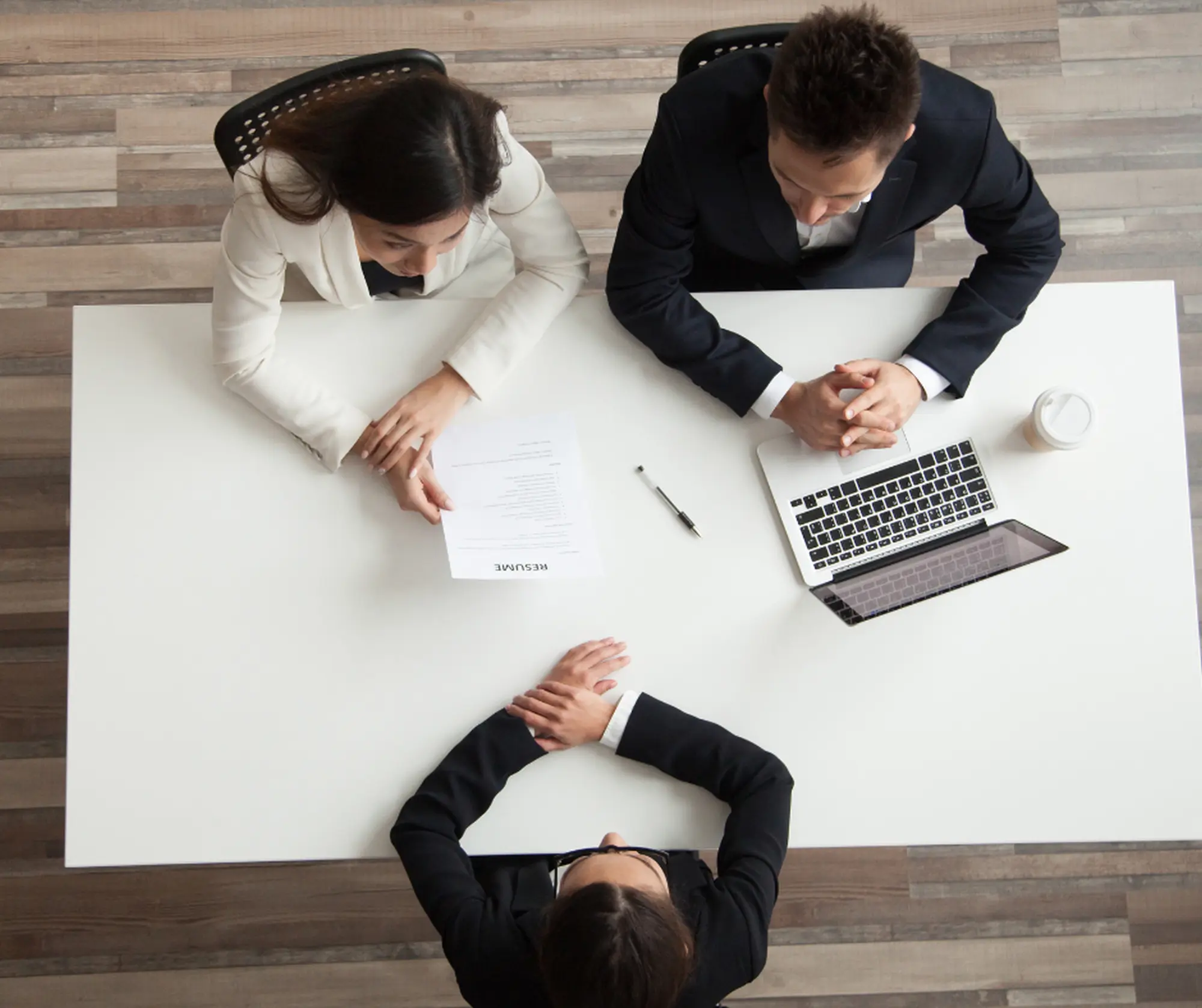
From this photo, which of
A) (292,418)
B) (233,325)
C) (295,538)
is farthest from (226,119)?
(295,538)

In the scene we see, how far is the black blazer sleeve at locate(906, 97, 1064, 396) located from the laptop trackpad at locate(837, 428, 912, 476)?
0.35 ft

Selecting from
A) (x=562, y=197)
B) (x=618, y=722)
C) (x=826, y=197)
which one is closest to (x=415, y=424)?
(x=618, y=722)

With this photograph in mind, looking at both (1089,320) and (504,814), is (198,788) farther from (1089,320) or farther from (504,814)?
(1089,320)

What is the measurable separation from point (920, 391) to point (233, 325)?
87 cm

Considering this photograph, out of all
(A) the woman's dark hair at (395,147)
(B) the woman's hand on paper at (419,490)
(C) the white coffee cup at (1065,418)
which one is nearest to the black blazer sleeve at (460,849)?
(B) the woman's hand on paper at (419,490)

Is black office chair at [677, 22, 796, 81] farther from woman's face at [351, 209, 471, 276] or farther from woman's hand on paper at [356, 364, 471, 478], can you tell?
woman's hand on paper at [356, 364, 471, 478]

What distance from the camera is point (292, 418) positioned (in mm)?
1352

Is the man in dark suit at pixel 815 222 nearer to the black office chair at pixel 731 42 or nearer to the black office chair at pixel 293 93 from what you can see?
the black office chair at pixel 731 42

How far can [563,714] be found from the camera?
1.31 m

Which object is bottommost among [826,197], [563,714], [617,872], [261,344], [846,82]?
[617,872]

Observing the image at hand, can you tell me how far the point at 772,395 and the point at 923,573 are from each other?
293mm

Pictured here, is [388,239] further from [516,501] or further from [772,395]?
[772,395]

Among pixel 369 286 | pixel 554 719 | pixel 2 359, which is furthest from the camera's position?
pixel 2 359

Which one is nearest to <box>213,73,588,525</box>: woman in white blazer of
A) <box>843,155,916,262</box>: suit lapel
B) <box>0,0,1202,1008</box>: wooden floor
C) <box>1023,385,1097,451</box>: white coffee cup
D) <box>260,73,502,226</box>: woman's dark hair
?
<box>260,73,502,226</box>: woman's dark hair
